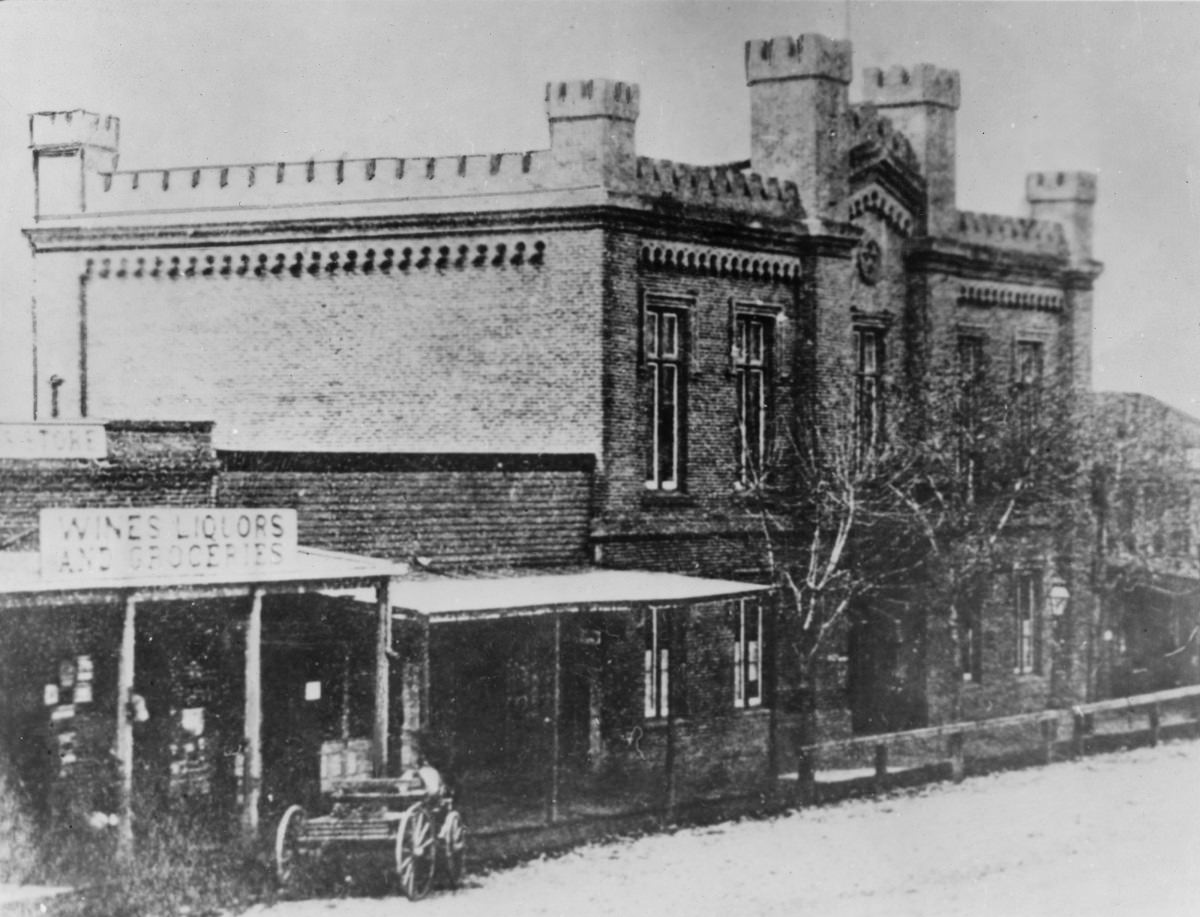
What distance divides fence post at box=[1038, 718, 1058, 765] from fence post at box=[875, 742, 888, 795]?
3.72 meters

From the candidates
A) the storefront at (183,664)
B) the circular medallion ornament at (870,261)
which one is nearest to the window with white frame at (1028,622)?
the circular medallion ornament at (870,261)

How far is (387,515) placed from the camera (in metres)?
21.1

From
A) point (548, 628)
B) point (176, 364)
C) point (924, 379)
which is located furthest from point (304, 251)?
point (924, 379)

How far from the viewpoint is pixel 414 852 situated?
17234mm

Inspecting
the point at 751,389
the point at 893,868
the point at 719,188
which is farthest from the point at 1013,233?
the point at 893,868

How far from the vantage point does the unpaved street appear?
17.9m

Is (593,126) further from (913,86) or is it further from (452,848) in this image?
(452,848)

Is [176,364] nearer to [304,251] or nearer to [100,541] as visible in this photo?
[304,251]

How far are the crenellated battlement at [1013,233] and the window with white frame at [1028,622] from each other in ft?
18.7

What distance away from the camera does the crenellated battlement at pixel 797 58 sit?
25.0 m

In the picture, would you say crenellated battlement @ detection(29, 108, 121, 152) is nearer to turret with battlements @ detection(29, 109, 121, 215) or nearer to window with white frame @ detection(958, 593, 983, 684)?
turret with battlements @ detection(29, 109, 121, 215)

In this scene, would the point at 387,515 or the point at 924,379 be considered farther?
the point at 924,379

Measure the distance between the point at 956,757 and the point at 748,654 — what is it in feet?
11.2

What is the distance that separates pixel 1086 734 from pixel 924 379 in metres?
6.41
